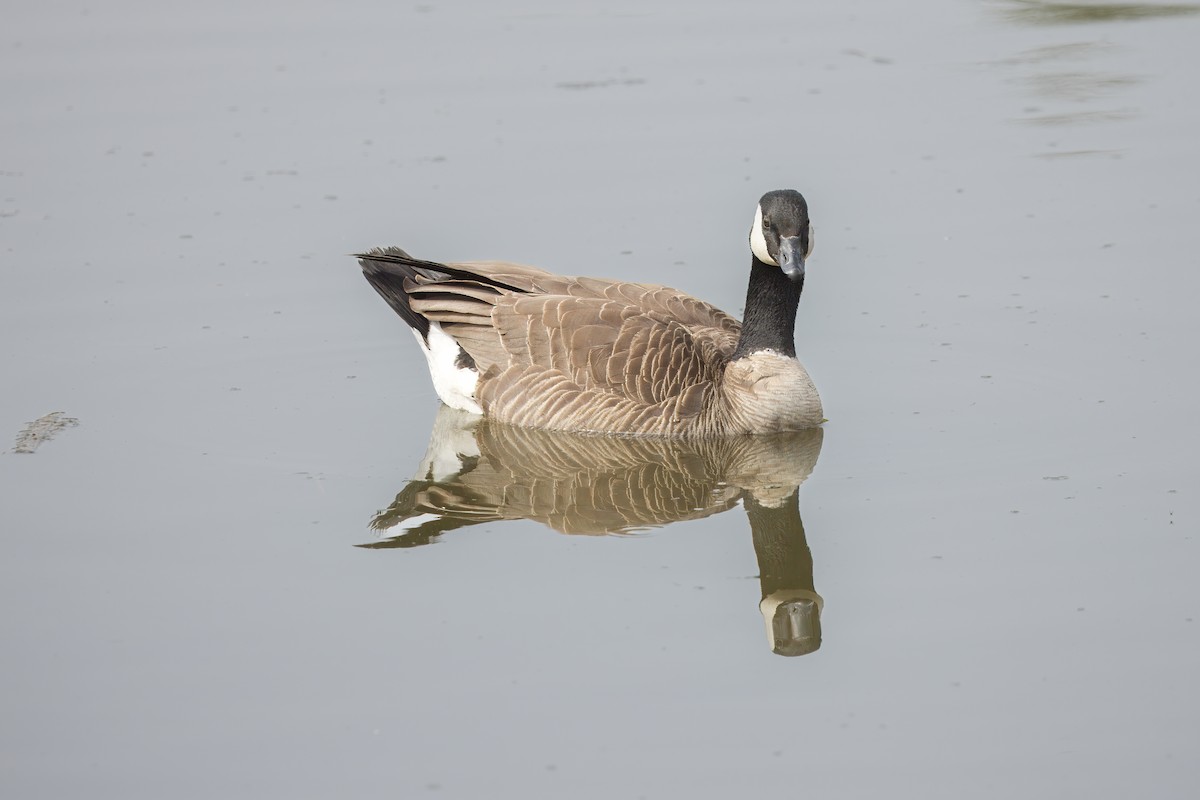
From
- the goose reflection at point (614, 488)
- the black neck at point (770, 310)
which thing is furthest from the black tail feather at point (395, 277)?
the black neck at point (770, 310)

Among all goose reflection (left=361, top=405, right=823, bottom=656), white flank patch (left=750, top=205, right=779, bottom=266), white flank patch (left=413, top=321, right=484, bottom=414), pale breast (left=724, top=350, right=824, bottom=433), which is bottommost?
goose reflection (left=361, top=405, right=823, bottom=656)

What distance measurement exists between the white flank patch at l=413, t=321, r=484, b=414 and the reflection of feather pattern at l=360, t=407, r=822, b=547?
11 centimetres

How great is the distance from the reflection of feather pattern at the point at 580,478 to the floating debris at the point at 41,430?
2127mm

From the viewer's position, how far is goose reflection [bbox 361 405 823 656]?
827cm

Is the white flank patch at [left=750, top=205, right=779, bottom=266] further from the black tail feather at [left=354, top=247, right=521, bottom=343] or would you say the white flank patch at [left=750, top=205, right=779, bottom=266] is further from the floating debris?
the floating debris

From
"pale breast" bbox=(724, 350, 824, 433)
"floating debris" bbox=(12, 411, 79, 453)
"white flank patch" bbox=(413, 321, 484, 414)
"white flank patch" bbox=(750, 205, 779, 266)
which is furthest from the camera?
"white flank patch" bbox=(413, 321, 484, 414)

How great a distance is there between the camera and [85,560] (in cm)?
800

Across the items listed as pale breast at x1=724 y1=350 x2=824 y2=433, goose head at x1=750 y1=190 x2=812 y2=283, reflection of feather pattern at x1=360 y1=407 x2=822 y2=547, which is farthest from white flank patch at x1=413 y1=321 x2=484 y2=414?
goose head at x1=750 y1=190 x2=812 y2=283

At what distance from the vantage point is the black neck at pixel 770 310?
31.7 ft

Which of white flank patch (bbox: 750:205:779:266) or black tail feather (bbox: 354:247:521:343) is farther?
black tail feather (bbox: 354:247:521:343)

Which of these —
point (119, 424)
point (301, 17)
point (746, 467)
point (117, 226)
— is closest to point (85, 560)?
point (119, 424)

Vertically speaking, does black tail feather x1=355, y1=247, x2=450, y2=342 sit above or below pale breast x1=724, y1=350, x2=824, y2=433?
above

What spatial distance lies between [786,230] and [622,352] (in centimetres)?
122

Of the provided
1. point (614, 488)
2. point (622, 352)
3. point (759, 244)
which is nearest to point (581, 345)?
point (622, 352)
